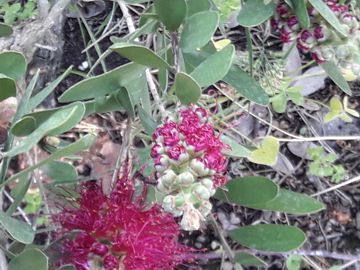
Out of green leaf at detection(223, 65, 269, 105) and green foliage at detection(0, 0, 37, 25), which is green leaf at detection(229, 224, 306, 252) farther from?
green foliage at detection(0, 0, 37, 25)

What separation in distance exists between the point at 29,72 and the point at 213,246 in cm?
52

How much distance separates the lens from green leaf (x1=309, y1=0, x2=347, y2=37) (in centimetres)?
92

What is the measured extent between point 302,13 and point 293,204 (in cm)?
27

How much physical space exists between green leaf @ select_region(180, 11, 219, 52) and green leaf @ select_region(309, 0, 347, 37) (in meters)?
0.15

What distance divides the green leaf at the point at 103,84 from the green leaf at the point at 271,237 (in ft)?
1.06

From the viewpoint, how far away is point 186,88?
84 centimetres

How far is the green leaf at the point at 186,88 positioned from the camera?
81 cm

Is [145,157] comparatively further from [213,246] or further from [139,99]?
[213,246]

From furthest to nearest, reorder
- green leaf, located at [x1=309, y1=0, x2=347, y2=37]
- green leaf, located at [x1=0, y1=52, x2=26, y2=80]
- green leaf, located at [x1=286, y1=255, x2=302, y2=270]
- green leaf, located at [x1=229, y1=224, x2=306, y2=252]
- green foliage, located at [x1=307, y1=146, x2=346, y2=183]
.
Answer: green foliage, located at [x1=307, y1=146, x2=346, y2=183] → green leaf, located at [x1=286, y1=255, x2=302, y2=270] → green leaf, located at [x1=229, y1=224, x2=306, y2=252] → green leaf, located at [x1=309, y1=0, x2=347, y2=37] → green leaf, located at [x1=0, y1=52, x2=26, y2=80]

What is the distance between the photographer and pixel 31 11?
1604 millimetres

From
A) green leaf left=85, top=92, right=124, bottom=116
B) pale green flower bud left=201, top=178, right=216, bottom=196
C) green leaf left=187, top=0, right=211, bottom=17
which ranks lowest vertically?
green leaf left=85, top=92, right=124, bottom=116

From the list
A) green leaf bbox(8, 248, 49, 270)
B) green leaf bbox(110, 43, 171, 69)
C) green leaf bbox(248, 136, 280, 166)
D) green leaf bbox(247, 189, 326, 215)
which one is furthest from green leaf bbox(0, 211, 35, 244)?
green leaf bbox(248, 136, 280, 166)

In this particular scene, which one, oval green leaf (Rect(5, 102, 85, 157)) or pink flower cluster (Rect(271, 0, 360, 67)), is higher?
oval green leaf (Rect(5, 102, 85, 157))

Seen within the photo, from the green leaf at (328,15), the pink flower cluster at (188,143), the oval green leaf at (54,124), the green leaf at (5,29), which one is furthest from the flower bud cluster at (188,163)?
the green leaf at (5,29)
